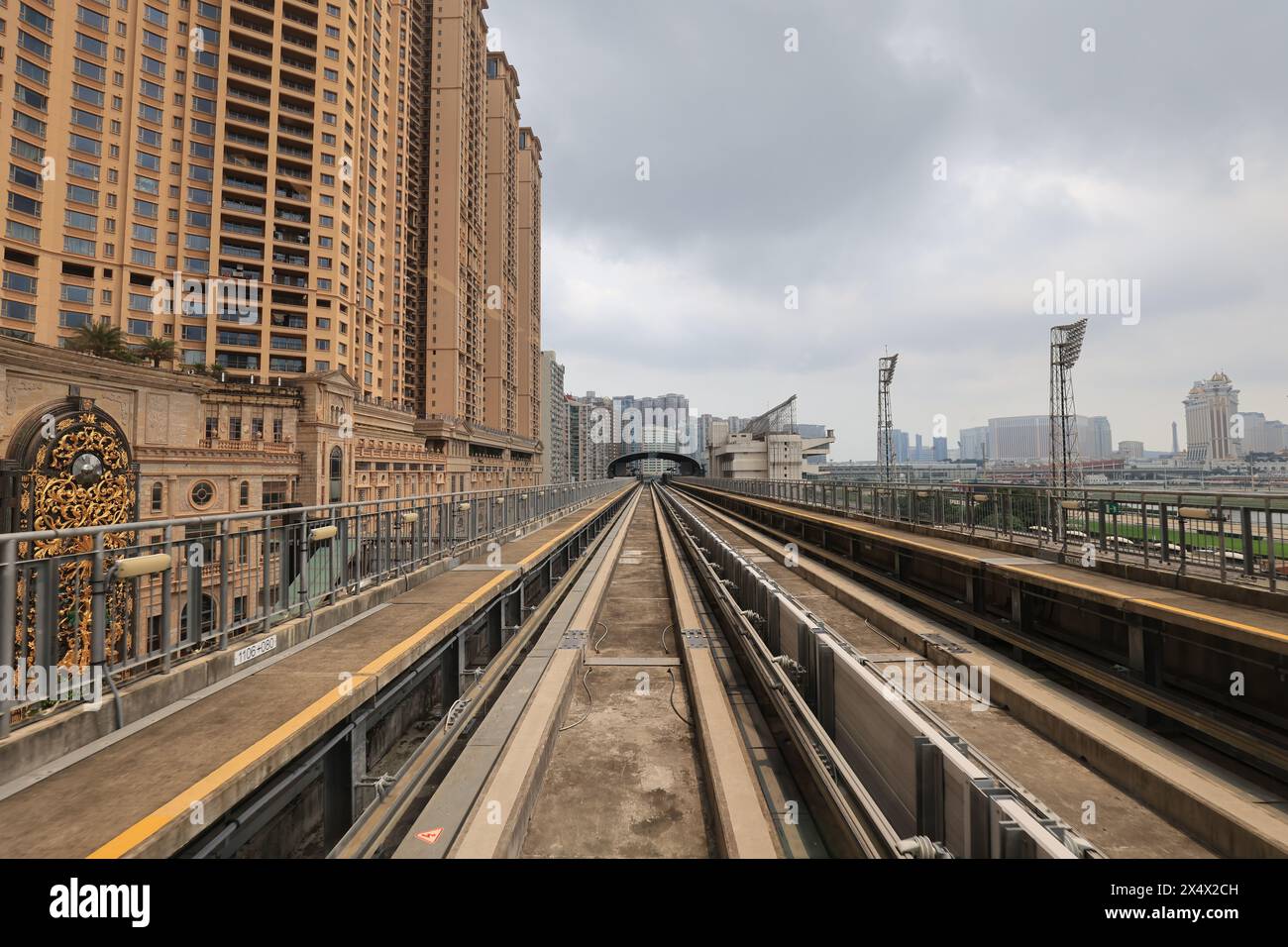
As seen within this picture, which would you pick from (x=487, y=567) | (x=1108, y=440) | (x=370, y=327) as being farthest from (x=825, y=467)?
(x=487, y=567)

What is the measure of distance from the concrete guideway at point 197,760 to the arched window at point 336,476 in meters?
43.0

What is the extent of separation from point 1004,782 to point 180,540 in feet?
19.0

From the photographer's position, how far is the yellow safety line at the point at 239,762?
2191 millimetres

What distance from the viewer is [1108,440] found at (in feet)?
611

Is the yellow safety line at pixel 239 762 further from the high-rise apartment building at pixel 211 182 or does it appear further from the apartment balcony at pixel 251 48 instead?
the apartment balcony at pixel 251 48

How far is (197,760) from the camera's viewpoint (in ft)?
9.43

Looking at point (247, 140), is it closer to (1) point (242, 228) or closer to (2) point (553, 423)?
(1) point (242, 228)

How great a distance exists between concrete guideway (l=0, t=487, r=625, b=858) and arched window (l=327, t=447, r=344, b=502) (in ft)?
141

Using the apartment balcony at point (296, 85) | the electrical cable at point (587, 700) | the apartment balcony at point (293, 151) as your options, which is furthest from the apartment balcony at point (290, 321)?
the electrical cable at point (587, 700)

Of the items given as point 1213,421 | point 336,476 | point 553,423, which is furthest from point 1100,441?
point 336,476

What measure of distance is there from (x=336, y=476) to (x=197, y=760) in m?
46.3

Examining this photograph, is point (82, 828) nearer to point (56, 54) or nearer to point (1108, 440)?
point (56, 54)

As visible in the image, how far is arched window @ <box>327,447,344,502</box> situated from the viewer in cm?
4169

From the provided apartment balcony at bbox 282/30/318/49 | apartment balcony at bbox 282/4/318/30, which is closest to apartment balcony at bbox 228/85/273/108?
apartment balcony at bbox 282/30/318/49
